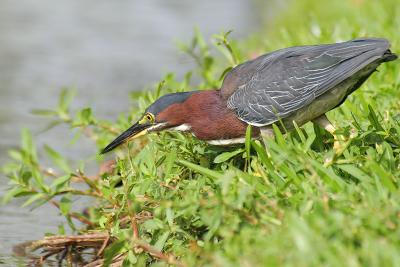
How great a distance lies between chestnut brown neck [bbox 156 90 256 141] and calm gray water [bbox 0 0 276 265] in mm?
1367

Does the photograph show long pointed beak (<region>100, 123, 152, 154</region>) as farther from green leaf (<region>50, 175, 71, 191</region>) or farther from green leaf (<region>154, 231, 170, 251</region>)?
green leaf (<region>154, 231, 170, 251</region>)

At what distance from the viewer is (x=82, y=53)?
11.5m

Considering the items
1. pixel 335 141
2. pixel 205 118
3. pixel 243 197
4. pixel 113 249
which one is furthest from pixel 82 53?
pixel 243 197

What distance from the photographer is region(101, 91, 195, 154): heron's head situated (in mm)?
4871

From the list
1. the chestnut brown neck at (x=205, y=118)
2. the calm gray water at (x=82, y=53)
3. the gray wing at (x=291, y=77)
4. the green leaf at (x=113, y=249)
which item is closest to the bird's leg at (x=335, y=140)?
the gray wing at (x=291, y=77)

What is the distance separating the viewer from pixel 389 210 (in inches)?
131

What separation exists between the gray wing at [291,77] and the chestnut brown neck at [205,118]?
0.06m

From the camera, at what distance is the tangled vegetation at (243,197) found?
320cm

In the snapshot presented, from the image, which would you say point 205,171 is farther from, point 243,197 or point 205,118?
point 243,197

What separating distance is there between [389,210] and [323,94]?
1.56 metres

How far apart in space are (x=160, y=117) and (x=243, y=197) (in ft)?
4.68

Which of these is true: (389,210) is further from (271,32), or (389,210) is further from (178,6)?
(178,6)

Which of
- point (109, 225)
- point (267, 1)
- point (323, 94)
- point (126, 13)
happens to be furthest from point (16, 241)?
point (267, 1)

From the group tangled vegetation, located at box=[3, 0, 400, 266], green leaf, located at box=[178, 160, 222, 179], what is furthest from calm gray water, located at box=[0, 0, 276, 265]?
green leaf, located at box=[178, 160, 222, 179]
